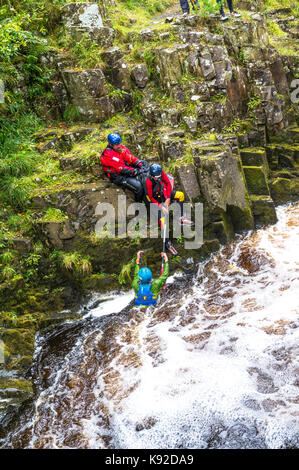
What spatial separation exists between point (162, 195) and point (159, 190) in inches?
6.8

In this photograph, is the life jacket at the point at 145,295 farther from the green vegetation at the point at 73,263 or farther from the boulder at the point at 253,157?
the boulder at the point at 253,157

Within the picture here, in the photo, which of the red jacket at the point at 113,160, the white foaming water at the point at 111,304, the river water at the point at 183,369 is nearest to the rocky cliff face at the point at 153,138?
the white foaming water at the point at 111,304

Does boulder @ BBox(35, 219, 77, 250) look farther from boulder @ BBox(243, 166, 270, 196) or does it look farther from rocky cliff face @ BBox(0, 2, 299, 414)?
boulder @ BBox(243, 166, 270, 196)

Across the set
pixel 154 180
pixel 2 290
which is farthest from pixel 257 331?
pixel 2 290

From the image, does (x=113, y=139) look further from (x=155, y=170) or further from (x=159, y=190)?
(x=159, y=190)

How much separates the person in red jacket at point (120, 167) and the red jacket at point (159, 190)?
0.28 meters

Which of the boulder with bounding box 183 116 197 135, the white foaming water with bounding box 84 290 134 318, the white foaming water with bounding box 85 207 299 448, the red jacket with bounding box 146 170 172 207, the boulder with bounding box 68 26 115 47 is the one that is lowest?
the white foaming water with bounding box 84 290 134 318

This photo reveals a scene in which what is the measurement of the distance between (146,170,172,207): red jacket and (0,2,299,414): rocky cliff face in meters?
0.74

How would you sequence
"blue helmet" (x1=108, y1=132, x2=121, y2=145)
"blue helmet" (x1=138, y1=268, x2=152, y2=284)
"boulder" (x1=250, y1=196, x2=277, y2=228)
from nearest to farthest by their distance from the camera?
"blue helmet" (x1=138, y1=268, x2=152, y2=284), "blue helmet" (x1=108, y1=132, x2=121, y2=145), "boulder" (x1=250, y1=196, x2=277, y2=228)

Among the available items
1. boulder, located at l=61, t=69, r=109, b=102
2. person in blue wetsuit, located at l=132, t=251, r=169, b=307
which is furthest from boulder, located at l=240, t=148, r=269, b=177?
person in blue wetsuit, located at l=132, t=251, r=169, b=307

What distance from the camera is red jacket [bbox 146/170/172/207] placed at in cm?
854

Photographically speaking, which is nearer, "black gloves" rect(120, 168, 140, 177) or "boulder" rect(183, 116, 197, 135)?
"black gloves" rect(120, 168, 140, 177)

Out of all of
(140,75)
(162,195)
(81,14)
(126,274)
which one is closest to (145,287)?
(126,274)

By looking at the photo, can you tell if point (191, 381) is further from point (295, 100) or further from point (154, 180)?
point (295, 100)
